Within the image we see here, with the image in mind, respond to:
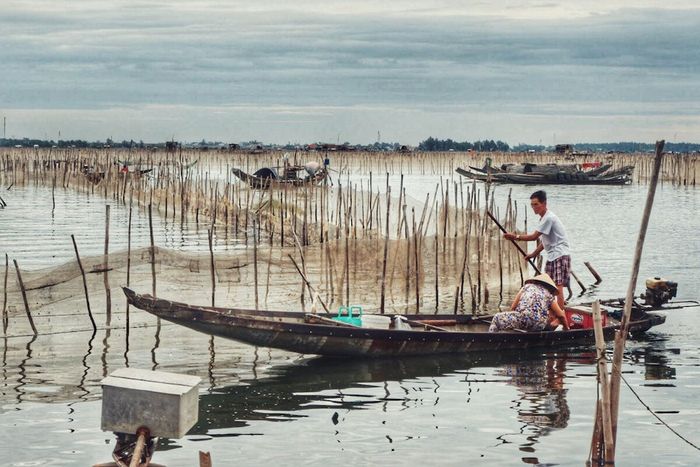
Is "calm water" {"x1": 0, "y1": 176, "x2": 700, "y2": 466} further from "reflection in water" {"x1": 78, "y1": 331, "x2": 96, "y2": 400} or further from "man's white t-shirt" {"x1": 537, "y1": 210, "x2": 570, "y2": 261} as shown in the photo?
"man's white t-shirt" {"x1": 537, "y1": 210, "x2": 570, "y2": 261}

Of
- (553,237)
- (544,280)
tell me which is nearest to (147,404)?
(544,280)

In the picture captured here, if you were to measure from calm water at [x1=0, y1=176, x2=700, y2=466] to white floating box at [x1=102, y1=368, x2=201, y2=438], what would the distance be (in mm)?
2706

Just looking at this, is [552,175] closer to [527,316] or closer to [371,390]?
[527,316]

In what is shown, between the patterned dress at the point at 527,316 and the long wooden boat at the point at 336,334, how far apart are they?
0.13 meters

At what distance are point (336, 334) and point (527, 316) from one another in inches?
86.0

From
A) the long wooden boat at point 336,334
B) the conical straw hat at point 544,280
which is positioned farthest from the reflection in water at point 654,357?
the conical straw hat at point 544,280

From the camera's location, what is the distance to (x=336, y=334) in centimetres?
1070

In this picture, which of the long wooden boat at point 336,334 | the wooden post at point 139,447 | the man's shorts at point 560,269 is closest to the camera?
the wooden post at point 139,447

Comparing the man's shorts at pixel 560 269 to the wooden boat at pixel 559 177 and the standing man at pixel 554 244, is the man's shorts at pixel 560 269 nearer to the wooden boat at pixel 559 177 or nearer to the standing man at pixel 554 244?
the standing man at pixel 554 244

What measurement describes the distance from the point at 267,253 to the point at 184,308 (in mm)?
6845

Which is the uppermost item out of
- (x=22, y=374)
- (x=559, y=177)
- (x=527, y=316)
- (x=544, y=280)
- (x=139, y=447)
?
(x=559, y=177)

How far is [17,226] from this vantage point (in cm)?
2480

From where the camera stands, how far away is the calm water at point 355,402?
789cm

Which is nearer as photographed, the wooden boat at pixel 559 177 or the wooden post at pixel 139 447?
the wooden post at pixel 139 447
